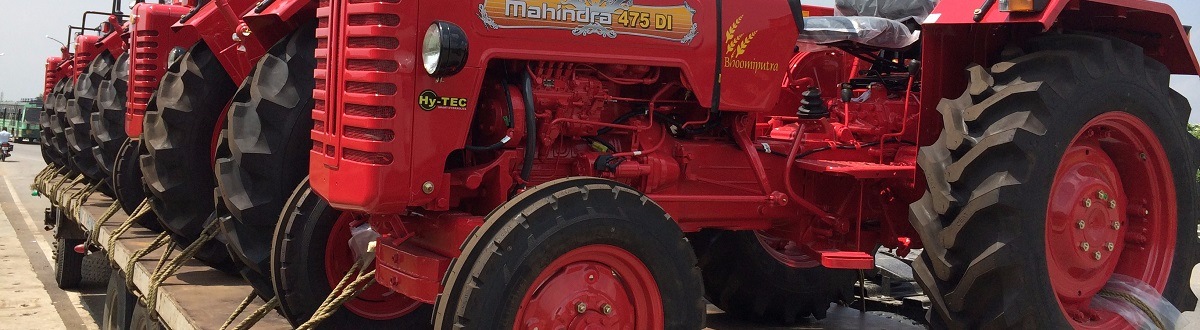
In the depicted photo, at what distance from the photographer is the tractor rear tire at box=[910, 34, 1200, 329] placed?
3859 mm

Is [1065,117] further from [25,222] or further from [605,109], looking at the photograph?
[25,222]

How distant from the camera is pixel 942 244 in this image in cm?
392

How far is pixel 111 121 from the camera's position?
29.0 feet

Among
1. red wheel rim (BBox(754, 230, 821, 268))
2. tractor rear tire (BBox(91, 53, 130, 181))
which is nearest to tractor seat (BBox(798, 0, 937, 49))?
red wheel rim (BBox(754, 230, 821, 268))

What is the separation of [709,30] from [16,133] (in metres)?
41.6

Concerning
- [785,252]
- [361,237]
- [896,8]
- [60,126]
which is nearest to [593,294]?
[361,237]

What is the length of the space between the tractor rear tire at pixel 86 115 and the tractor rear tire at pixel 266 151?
219 inches

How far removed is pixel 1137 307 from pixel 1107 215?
0.40 meters

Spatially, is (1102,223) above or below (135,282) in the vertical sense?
above

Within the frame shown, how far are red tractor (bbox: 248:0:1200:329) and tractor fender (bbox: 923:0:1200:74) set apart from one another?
0.04ft

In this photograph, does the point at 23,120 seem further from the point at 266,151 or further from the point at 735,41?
the point at 735,41

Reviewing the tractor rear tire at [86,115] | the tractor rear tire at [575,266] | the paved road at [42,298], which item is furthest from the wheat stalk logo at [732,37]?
the tractor rear tire at [86,115]

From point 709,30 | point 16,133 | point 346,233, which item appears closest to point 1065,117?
point 709,30

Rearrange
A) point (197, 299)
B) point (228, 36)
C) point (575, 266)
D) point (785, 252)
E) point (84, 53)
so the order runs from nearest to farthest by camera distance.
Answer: point (575, 266)
point (197, 299)
point (785, 252)
point (228, 36)
point (84, 53)
